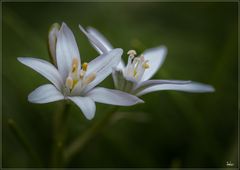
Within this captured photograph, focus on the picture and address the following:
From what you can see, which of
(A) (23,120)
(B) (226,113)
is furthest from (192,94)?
(A) (23,120)

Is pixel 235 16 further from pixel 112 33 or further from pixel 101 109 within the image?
pixel 101 109

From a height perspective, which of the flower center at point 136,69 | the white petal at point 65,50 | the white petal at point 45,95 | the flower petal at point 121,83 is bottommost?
the white petal at point 45,95

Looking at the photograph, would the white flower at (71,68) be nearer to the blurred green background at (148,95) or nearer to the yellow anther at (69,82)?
the yellow anther at (69,82)

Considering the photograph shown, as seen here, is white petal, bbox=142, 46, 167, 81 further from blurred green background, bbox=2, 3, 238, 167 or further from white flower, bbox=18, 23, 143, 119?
white flower, bbox=18, 23, 143, 119

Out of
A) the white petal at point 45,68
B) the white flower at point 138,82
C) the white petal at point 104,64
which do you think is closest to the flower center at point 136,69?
the white flower at point 138,82

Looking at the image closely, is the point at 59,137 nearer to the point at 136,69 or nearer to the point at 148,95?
the point at 136,69
